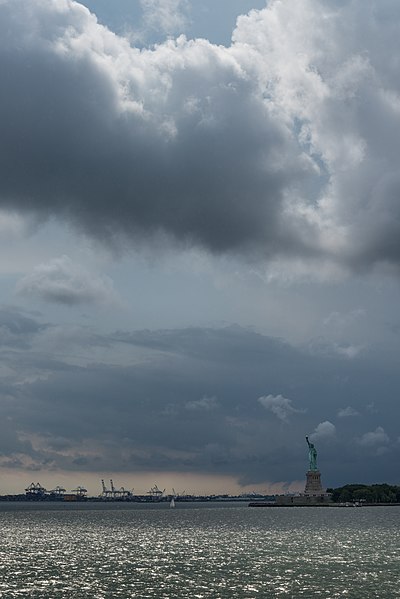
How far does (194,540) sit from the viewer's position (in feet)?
575

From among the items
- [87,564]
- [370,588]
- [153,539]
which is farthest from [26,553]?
[370,588]

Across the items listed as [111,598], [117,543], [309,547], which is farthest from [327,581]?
[117,543]

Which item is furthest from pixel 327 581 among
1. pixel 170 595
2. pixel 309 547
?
pixel 309 547

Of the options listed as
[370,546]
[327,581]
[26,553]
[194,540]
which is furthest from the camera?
[194,540]

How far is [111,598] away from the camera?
84.2 m

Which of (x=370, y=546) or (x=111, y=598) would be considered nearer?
(x=111, y=598)

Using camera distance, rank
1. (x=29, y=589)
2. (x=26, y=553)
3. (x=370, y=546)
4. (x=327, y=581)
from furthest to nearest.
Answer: (x=370, y=546) → (x=26, y=553) → (x=327, y=581) → (x=29, y=589)

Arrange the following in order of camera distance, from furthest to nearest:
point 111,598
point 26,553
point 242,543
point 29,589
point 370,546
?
point 242,543
point 370,546
point 26,553
point 29,589
point 111,598

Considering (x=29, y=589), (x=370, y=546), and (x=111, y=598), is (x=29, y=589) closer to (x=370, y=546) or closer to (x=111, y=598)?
(x=111, y=598)

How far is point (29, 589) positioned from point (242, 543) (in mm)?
80024

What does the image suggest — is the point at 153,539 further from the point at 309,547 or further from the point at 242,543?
the point at 309,547

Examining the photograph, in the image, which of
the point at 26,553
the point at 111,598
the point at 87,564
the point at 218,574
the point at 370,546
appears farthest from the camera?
the point at 370,546

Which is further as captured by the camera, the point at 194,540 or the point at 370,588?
the point at 194,540

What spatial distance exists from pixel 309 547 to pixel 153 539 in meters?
45.4
